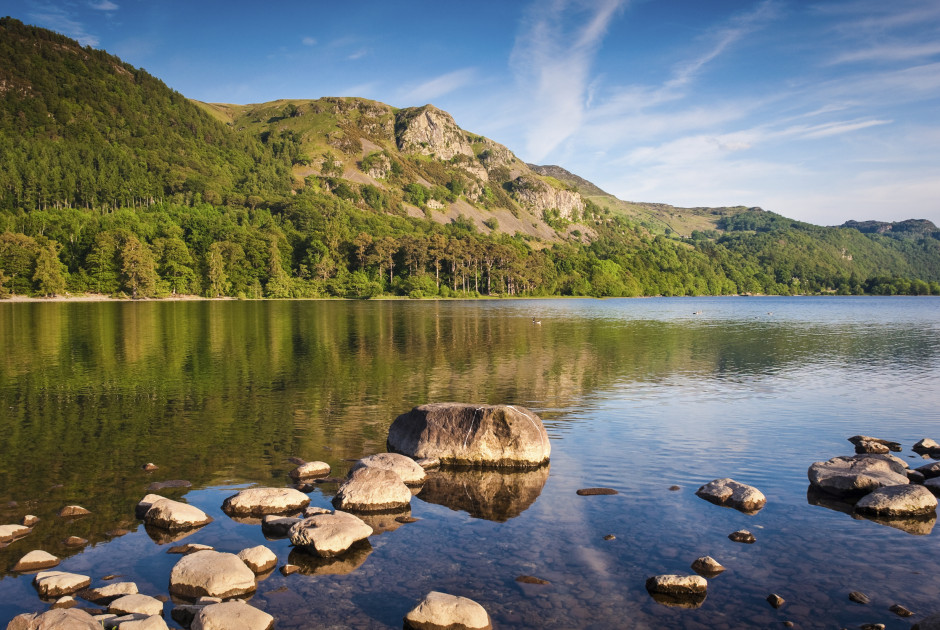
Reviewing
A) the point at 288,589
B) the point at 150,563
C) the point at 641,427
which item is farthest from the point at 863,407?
the point at 150,563

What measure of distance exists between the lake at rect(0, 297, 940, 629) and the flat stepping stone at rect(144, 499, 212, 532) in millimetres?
469

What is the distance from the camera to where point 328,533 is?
14.2m

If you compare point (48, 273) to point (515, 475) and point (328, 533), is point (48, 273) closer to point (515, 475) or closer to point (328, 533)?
point (515, 475)

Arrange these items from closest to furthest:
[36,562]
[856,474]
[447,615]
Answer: [447,615] → [36,562] → [856,474]

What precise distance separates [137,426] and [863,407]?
120ft

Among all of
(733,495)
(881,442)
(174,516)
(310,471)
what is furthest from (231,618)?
(881,442)

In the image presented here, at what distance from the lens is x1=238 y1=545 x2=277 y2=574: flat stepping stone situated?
13148 millimetres

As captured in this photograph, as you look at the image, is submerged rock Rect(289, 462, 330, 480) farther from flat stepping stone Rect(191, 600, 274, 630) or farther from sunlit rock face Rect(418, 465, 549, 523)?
flat stepping stone Rect(191, 600, 274, 630)

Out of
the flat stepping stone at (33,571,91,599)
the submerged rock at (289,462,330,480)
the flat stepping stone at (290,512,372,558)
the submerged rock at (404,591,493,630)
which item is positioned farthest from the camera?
the submerged rock at (289,462,330,480)

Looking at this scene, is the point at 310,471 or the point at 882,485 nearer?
the point at 882,485

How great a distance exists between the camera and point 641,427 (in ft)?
89.4

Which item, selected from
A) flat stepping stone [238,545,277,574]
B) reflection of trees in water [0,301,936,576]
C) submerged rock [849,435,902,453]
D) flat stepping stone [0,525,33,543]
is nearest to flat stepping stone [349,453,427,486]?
reflection of trees in water [0,301,936,576]

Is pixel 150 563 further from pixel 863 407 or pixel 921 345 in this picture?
pixel 921 345

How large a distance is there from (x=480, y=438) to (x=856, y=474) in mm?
12247
